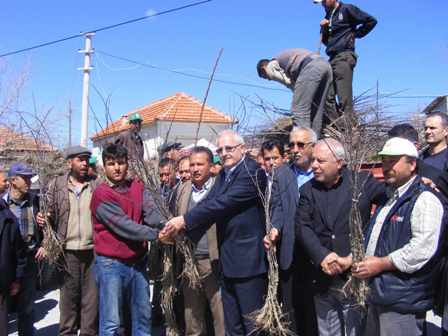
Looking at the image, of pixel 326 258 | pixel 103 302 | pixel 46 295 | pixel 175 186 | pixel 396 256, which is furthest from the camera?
pixel 46 295

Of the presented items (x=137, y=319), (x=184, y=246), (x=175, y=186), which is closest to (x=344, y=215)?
(x=184, y=246)

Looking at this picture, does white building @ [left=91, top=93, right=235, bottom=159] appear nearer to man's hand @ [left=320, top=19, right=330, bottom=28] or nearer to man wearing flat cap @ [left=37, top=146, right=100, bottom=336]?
man wearing flat cap @ [left=37, top=146, right=100, bottom=336]

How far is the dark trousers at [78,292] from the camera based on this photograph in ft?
14.1

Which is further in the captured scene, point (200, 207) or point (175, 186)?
point (175, 186)

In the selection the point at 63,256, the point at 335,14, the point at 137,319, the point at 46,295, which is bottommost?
the point at 46,295

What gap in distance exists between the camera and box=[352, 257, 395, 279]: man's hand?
8.71 ft

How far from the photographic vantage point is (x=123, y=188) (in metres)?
3.86

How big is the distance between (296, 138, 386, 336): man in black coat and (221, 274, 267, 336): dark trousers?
0.42 metres

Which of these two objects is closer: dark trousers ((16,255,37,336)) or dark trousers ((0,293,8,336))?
dark trousers ((0,293,8,336))

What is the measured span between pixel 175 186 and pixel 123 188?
0.47 metres

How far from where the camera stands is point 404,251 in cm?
258

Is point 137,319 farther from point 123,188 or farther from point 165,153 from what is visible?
point 165,153

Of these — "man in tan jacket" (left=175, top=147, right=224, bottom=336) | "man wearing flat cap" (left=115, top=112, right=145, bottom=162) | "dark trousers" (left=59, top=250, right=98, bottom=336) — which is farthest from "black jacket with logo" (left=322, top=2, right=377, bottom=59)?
"dark trousers" (left=59, top=250, right=98, bottom=336)

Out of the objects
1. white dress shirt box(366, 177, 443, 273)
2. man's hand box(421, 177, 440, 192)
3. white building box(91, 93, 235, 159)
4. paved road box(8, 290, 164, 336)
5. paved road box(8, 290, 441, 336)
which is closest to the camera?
white dress shirt box(366, 177, 443, 273)
